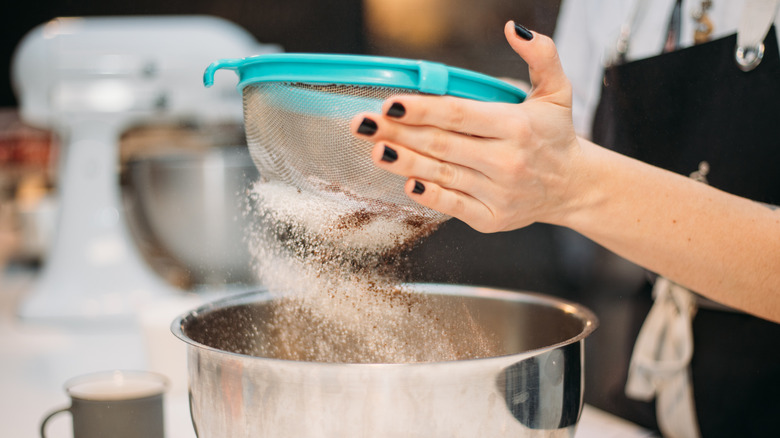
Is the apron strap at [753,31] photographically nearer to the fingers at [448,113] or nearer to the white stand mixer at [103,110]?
the fingers at [448,113]

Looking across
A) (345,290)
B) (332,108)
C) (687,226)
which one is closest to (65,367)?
(345,290)

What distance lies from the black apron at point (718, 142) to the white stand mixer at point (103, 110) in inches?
23.6

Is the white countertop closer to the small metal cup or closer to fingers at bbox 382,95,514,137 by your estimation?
the small metal cup

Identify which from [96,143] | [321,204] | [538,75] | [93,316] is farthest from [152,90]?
[538,75]

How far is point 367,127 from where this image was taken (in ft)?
1.04

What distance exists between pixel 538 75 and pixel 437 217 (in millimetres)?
122

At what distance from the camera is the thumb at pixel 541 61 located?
1.15ft

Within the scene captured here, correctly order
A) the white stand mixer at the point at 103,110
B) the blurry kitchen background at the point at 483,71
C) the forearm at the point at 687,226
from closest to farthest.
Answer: the forearm at the point at 687,226, the blurry kitchen background at the point at 483,71, the white stand mixer at the point at 103,110

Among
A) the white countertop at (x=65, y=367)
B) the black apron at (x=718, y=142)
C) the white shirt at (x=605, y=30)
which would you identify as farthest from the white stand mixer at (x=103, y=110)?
the black apron at (x=718, y=142)

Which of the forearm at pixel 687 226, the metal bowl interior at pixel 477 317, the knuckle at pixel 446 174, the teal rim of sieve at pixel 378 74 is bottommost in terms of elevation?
the metal bowl interior at pixel 477 317

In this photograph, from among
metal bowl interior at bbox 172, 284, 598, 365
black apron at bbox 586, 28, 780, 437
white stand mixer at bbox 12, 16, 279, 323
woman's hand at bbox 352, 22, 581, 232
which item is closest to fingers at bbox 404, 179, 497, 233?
woman's hand at bbox 352, 22, 581, 232

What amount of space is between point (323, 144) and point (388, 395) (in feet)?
0.53

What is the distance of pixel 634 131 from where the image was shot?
1.75 ft

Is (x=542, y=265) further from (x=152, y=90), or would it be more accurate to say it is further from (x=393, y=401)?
(x=152, y=90)
